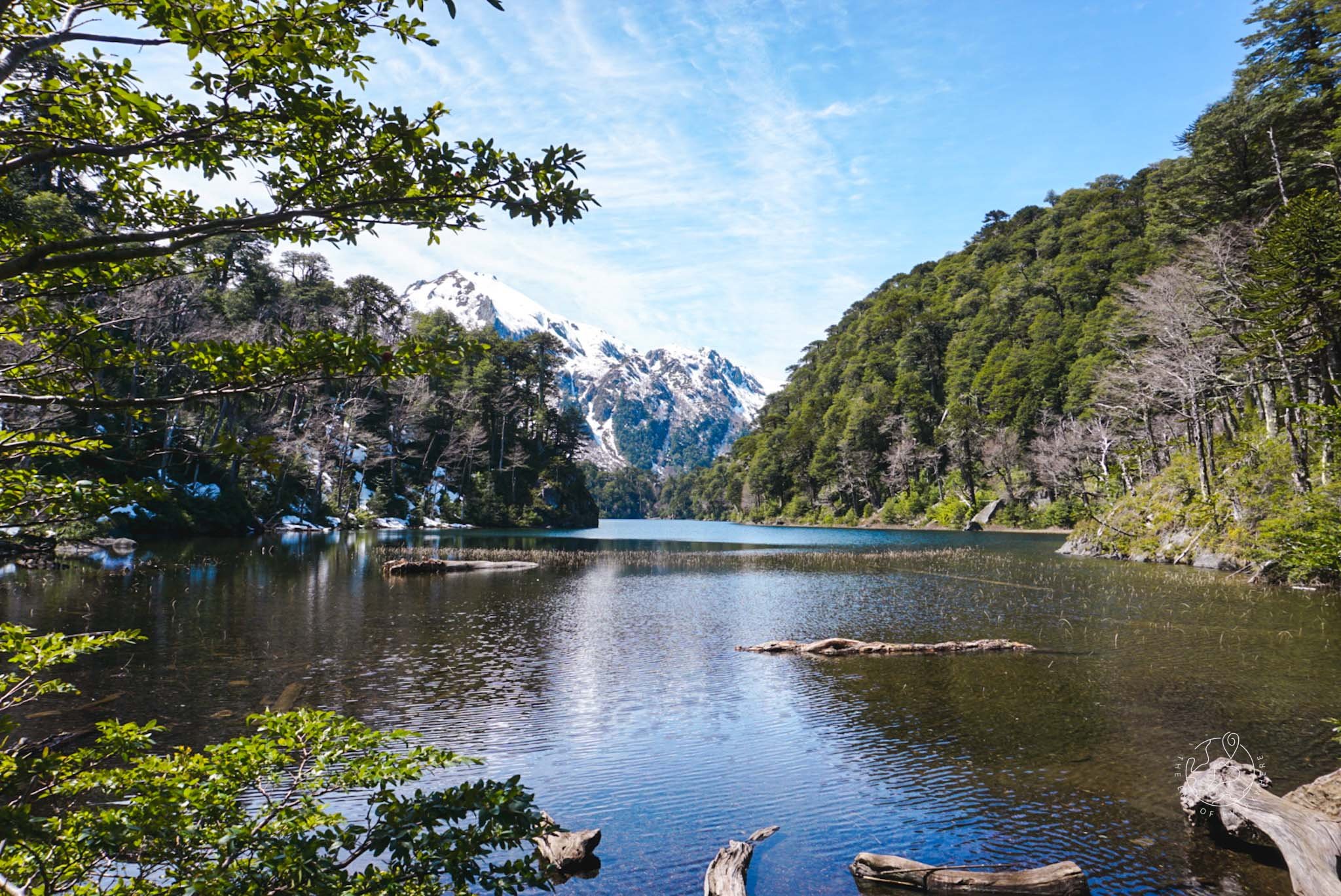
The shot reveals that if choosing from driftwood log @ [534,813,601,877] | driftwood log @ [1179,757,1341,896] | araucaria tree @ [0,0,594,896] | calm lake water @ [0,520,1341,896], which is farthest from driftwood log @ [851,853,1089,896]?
araucaria tree @ [0,0,594,896]

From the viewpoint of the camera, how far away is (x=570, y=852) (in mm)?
8484

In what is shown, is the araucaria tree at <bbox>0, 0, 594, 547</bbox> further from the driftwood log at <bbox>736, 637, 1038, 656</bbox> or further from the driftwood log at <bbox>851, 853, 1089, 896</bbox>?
the driftwood log at <bbox>736, 637, 1038, 656</bbox>

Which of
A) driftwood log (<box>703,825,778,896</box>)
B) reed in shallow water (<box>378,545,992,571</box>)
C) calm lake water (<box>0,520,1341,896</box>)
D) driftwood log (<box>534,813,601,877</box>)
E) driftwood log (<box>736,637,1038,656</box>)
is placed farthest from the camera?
reed in shallow water (<box>378,545,992,571</box>)

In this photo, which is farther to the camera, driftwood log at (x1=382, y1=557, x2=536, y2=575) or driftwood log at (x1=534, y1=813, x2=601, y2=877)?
driftwood log at (x1=382, y1=557, x2=536, y2=575)

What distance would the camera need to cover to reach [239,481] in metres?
62.6

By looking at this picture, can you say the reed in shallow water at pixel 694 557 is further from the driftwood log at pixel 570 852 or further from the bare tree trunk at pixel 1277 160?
the driftwood log at pixel 570 852

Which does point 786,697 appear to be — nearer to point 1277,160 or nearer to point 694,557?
point 694,557

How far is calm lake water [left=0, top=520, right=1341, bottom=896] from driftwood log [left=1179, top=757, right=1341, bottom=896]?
42 centimetres

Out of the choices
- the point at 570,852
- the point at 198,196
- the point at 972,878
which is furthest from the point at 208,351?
the point at 972,878

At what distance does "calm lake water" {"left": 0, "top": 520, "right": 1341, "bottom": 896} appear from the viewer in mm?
9344

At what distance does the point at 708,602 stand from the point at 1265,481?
30762 millimetres

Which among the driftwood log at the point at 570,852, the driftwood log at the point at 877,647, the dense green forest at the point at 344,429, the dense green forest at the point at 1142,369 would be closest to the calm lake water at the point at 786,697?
the driftwood log at the point at 570,852

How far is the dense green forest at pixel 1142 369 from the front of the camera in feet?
104

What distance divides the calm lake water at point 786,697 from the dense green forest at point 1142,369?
430 cm
